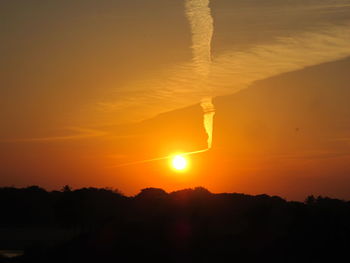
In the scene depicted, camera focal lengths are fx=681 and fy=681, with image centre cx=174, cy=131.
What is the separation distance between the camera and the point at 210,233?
36688 millimetres

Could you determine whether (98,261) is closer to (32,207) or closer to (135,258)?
(135,258)

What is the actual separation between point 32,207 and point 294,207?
48.9 meters

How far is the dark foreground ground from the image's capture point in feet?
116

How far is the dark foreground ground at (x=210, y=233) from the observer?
116 feet

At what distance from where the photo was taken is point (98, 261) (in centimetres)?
3491

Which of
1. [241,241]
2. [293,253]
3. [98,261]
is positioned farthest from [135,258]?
[293,253]

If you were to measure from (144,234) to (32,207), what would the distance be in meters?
47.3

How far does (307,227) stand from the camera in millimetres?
36688

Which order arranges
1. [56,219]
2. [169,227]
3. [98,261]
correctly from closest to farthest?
[98,261] < [169,227] < [56,219]

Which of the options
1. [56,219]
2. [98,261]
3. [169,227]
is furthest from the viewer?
[56,219]

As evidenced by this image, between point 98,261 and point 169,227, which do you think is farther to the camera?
point 169,227

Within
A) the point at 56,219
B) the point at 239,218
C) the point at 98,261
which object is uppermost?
the point at 56,219

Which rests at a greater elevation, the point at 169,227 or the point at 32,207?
the point at 32,207

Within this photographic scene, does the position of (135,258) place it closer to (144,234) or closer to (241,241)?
(144,234)
